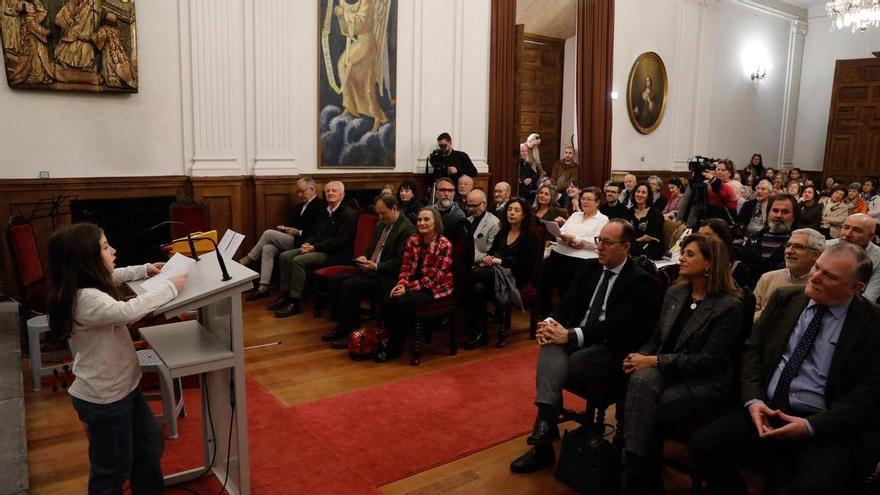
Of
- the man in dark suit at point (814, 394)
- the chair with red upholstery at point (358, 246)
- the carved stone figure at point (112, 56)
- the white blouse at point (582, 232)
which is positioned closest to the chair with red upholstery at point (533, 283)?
the white blouse at point (582, 232)

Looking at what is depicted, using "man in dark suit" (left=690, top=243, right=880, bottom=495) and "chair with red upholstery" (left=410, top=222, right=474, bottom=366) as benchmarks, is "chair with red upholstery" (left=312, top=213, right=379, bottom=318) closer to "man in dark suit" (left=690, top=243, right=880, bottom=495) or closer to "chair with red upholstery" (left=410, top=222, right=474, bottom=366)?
"chair with red upholstery" (left=410, top=222, right=474, bottom=366)

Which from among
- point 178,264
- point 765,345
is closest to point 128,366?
point 178,264

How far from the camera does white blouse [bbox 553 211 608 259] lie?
5.84 meters

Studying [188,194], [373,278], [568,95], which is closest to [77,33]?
[188,194]

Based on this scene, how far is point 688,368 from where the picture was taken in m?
2.93

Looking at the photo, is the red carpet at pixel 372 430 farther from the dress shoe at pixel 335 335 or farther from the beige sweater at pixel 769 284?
the beige sweater at pixel 769 284

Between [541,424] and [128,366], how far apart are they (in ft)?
6.53

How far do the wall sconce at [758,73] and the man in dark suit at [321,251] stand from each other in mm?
10789

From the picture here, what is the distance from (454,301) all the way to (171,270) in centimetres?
278

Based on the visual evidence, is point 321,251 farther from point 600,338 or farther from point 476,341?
point 600,338

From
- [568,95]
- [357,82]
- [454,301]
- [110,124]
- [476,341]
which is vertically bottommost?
[476,341]

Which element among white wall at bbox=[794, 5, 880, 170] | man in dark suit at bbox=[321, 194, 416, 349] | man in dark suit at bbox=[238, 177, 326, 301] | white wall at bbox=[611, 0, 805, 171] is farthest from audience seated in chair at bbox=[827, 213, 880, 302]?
white wall at bbox=[794, 5, 880, 170]

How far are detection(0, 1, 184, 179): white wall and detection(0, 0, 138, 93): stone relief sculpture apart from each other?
0.14 metres

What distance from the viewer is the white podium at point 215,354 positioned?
2566 millimetres
